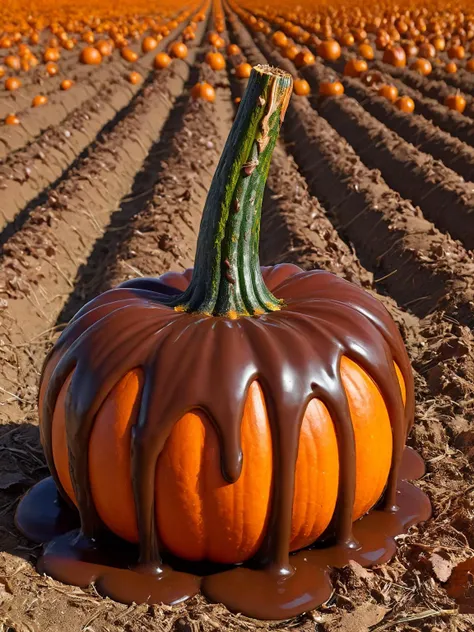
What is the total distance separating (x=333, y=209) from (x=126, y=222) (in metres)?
2.44

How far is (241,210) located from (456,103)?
485 inches

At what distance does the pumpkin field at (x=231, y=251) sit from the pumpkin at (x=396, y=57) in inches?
3.5

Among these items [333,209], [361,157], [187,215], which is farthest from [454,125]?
[187,215]

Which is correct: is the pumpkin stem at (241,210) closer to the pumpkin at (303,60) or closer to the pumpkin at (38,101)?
the pumpkin at (38,101)

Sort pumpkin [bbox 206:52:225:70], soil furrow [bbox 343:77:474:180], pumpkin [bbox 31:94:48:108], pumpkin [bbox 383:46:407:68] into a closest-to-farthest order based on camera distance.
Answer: soil furrow [bbox 343:77:474:180] < pumpkin [bbox 31:94:48:108] < pumpkin [bbox 206:52:225:70] < pumpkin [bbox 383:46:407:68]

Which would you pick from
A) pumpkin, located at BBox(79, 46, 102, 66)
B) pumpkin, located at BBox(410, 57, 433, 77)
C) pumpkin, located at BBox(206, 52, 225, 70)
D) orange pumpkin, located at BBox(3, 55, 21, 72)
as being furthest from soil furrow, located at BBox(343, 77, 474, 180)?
orange pumpkin, located at BBox(3, 55, 21, 72)

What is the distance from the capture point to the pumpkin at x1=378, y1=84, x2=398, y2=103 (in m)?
15.1

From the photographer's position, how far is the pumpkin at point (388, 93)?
15.1m

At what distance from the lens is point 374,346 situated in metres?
3.26

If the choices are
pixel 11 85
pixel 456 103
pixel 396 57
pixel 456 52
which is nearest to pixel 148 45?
pixel 396 57

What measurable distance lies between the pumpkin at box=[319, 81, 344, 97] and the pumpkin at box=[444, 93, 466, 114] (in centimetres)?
230

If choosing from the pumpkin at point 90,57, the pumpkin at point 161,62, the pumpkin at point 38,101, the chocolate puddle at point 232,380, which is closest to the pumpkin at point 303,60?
the pumpkin at point 161,62

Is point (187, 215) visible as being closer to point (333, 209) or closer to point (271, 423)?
point (333, 209)

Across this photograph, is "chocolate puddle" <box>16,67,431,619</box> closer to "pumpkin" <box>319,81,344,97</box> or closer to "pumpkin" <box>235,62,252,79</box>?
"pumpkin" <box>319,81,344,97</box>
